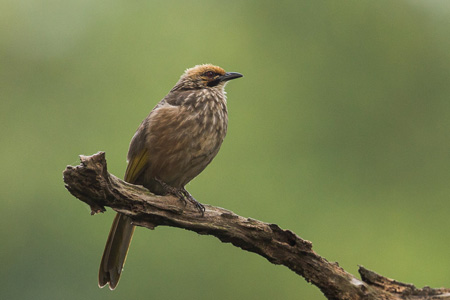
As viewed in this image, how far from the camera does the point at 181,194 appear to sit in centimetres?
530

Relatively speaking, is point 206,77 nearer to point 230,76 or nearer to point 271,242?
point 230,76

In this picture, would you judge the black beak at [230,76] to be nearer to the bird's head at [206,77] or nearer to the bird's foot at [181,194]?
the bird's head at [206,77]

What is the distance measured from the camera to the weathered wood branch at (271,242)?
14.4ft

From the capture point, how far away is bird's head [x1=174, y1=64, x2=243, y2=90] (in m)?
6.23

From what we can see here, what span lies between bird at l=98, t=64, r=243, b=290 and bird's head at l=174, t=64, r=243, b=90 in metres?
0.52

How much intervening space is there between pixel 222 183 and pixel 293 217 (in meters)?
1.05

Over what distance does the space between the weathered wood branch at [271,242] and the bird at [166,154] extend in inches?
25.4

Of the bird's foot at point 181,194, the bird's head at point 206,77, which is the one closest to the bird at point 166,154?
the bird's foot at point 181,194

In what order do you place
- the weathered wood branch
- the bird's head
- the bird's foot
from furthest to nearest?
the bird's head, the bird's foot, the weathered wood branch

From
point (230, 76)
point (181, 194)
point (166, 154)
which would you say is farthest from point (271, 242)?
point (230, 76)

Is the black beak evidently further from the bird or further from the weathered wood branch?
the weathered wood branch

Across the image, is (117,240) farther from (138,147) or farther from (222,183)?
(222,183)

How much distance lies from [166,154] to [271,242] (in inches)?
47.5

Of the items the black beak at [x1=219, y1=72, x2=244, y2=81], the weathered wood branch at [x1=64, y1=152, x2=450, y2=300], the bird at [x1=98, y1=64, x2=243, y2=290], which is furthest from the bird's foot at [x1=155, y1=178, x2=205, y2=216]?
the black beak at [x1=219, y1=72, x2=244, y2=81]
